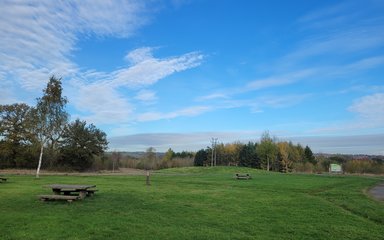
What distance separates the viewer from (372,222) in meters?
11.1

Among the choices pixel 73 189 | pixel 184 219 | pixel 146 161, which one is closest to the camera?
pixel 184 219

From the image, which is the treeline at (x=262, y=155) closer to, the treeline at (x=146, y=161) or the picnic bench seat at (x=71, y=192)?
the treeline at (x=146, y=161)

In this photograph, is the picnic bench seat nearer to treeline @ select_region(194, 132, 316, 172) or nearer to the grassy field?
the grassy field

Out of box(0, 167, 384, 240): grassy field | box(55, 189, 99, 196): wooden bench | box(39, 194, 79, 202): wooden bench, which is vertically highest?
box(55, 189, 99, 196): wooden bench

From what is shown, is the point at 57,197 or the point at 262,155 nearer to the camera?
the point at 57,197

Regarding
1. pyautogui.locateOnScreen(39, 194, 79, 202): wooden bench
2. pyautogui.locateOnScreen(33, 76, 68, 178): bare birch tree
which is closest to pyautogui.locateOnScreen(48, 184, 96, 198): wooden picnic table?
pyautogui.locateOnScreen(39, 194, 79, 202): wooden bench

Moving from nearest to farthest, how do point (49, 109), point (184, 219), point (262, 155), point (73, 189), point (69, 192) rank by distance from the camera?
point (184, 219) → point (73, 189) → point (69, 192) → point (49, 109) → point (262, 155)

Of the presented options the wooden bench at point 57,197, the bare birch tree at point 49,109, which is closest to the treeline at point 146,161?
the bare birch tree at point 49,109

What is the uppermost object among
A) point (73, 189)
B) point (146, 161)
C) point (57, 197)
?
point (146, 161)

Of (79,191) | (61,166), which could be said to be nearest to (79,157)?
(61,166)

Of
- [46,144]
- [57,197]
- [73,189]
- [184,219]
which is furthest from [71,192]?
[46,144]

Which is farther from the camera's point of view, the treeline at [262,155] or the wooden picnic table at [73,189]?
the treeline at [262,155]

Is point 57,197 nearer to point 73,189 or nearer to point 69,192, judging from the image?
point 73,189

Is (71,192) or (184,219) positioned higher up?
(71,192)
